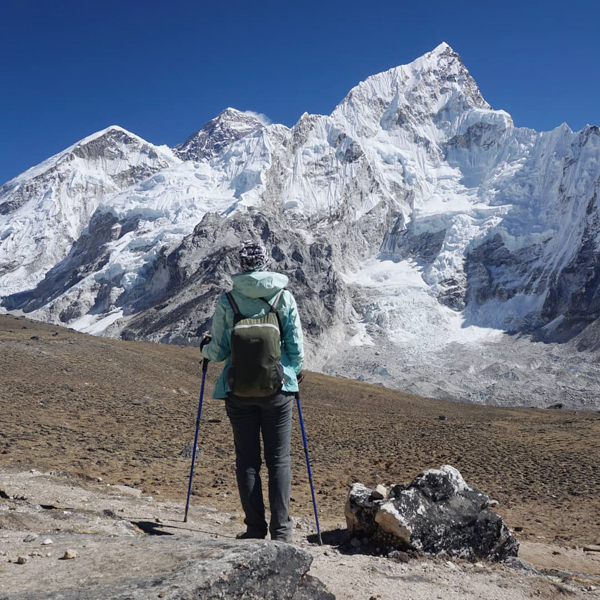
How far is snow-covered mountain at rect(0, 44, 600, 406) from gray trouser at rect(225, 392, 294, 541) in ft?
297

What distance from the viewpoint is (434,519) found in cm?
657

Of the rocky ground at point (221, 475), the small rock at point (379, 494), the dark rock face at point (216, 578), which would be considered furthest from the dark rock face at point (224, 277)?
the dark rock face at point (216, 578)

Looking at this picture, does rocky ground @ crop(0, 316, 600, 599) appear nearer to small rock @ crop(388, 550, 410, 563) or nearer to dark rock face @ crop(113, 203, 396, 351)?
small rock @ crop(388, 550, 410, 563)

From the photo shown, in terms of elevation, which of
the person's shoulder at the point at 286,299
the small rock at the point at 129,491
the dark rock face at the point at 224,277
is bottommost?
the small rock at the point at 129,491

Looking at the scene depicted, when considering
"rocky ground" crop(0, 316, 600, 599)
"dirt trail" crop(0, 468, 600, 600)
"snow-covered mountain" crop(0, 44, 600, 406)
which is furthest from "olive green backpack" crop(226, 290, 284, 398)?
"snow-covered mountain" crop(0, 44, 600, 406)

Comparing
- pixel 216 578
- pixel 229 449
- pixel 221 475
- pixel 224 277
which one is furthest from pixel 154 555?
pixel 224 277

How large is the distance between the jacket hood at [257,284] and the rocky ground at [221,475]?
111 inches

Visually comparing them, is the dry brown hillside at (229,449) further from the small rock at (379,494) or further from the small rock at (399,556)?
the small rock at (399,556)

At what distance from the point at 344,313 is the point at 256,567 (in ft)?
452

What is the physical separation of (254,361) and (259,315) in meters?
0.53

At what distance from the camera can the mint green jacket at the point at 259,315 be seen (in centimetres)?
635

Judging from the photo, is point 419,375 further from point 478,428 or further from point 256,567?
point 256,567

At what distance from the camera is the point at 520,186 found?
174625 millimetres

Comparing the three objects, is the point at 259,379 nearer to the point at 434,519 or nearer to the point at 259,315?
the point at 259,315
